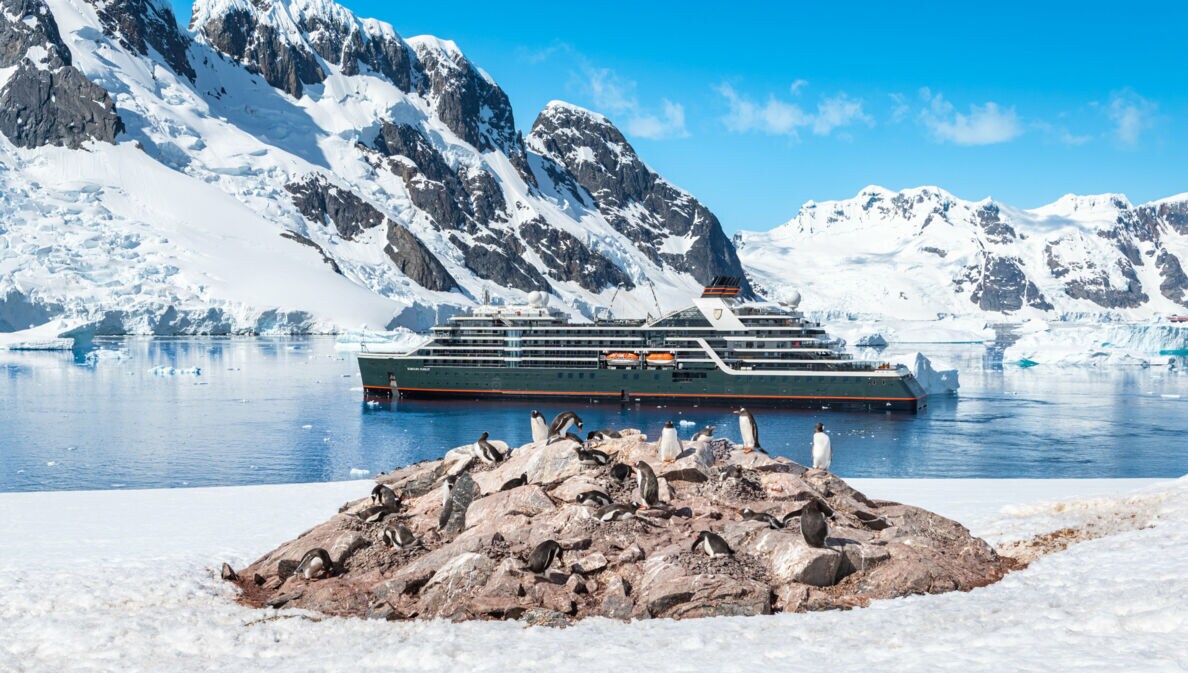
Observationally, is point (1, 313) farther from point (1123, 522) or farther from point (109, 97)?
point (1123, 522)

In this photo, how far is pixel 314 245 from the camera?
156 meters

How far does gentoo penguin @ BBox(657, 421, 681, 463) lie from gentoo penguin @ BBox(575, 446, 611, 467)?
3.02ft

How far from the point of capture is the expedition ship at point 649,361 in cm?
5200

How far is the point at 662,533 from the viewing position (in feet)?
40.2

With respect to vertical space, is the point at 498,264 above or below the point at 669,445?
above

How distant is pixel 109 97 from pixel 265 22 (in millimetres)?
46170

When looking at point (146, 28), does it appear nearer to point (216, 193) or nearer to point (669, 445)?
point (216, 193)

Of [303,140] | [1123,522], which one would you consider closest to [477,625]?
[1123,522]

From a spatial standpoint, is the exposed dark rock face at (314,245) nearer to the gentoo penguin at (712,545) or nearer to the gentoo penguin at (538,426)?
the gentoo penguin at (538,426)

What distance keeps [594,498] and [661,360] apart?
138 ft

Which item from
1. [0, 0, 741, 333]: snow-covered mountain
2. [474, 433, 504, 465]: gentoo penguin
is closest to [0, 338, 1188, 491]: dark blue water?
[474, 433, 504, 465]: gentoo penguin

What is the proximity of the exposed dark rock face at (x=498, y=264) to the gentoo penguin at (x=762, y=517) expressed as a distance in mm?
172057

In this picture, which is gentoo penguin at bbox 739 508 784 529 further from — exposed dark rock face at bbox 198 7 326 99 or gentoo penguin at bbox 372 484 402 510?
exposed dark rock face at bbox 198 7 326 99

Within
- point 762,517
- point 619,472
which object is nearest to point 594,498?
point 619,472
